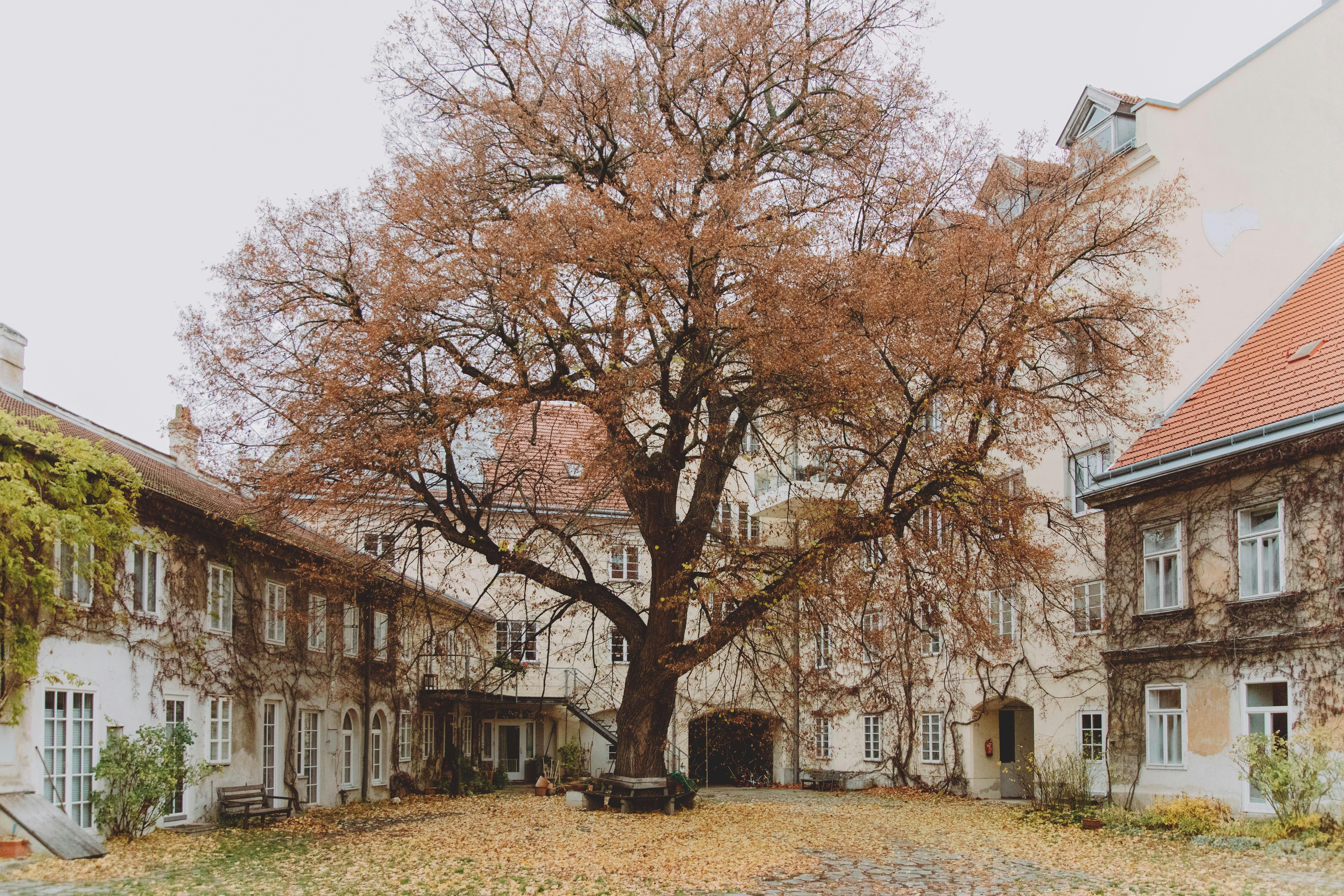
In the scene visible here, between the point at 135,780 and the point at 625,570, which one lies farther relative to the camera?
the point at 625,570

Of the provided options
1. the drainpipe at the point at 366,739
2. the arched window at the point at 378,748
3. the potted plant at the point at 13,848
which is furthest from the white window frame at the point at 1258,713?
the arched window at the point at 378,748

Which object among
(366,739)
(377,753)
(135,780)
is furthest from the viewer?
(377,753)

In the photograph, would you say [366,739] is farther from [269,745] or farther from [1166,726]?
[1166,726]

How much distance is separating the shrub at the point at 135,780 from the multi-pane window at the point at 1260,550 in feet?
53.6

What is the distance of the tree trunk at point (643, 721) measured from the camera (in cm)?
2111

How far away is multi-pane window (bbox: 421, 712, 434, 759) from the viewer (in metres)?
31.6

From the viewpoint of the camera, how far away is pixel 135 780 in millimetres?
17000

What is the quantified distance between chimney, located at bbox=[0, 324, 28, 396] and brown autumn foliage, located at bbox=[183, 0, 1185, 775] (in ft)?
8.71

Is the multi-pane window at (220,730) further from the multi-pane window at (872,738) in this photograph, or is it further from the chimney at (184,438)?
the multi-pane window at (872,738)

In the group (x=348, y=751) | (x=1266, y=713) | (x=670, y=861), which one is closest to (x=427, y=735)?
(x=348, y=751)

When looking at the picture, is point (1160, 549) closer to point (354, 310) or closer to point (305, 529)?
point (354, 310)

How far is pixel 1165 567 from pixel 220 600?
16209 mm

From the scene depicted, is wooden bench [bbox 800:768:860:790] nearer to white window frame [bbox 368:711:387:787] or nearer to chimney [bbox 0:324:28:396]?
white window frame [bbox 368:711:387:787]

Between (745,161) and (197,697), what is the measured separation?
12.7m
